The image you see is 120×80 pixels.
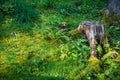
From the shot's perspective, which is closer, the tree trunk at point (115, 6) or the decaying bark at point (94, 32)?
the decaying bark at point (94, 32)

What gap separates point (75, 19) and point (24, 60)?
3.06 m

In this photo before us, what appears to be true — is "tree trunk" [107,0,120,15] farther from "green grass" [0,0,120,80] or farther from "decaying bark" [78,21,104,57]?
"decaying bark" [78,21,104,57]

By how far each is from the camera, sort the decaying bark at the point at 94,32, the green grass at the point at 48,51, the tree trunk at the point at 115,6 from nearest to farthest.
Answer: the green grass at the point at 48,51 → the decaying bark at the point at 94,32 → the tree trunk at the point at 115,6

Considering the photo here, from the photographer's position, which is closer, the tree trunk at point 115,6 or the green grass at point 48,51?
the green grass at point 48,51

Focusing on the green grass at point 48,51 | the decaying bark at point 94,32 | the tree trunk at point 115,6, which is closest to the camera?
the green grass at point 48,51

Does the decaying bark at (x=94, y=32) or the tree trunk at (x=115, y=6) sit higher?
the tree trunk at (x=115, y=6)

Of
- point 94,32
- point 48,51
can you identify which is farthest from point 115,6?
point 48,51

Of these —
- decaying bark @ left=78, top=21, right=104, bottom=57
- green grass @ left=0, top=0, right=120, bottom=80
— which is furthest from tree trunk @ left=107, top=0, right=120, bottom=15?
decaying bark @ left=78, top=21, right=104, bottom=57

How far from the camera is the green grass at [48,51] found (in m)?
6.51

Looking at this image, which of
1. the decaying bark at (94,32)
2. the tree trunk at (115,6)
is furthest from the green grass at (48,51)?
the tree trunk at (115,6)

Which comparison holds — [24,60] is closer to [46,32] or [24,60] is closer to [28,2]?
[46,32]

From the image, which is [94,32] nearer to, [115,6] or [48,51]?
[48,51]

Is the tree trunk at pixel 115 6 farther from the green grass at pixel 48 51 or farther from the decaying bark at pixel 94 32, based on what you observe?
the decaying bark at pixel 94 32

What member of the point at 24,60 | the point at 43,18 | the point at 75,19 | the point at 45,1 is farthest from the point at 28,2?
the point at 24,60
